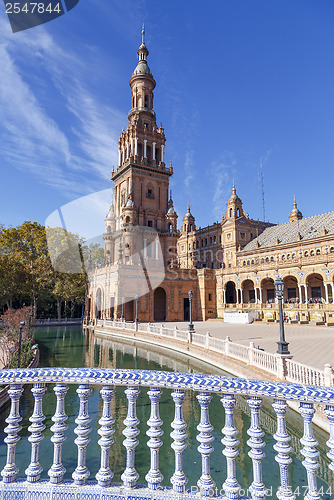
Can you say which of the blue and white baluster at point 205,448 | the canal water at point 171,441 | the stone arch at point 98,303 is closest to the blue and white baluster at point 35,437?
the blue and white baluster at point 205,448

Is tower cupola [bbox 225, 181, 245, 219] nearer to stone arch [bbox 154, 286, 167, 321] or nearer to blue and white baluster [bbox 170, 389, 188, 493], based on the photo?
stone arch [bbox 154, 286, 167, 321]

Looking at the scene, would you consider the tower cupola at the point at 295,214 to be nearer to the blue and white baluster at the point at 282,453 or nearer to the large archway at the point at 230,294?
the large archway at the point at 230,294

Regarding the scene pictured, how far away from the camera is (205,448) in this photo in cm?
293

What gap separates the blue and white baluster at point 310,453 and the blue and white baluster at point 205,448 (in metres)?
0.85

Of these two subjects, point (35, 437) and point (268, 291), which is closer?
point (35, 437)

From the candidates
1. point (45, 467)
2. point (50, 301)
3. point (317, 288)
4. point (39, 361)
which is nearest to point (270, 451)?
point (45, 467)

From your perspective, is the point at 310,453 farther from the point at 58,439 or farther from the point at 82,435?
the point at 58,439

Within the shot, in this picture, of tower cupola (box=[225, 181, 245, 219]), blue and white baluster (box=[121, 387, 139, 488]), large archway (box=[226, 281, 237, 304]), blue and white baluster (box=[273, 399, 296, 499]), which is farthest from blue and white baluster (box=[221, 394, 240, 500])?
tower cupola (box=[225, 181, 245, 219])

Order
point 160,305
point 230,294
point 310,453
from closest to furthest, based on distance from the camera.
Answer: point 310,453, point 160,305, point 230,294

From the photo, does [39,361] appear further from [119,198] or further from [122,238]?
[119,198]

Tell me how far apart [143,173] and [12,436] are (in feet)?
151

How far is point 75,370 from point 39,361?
17.0 metres

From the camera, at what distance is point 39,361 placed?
1783 centimetres

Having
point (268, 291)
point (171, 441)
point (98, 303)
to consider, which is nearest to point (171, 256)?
point (98, 303)
